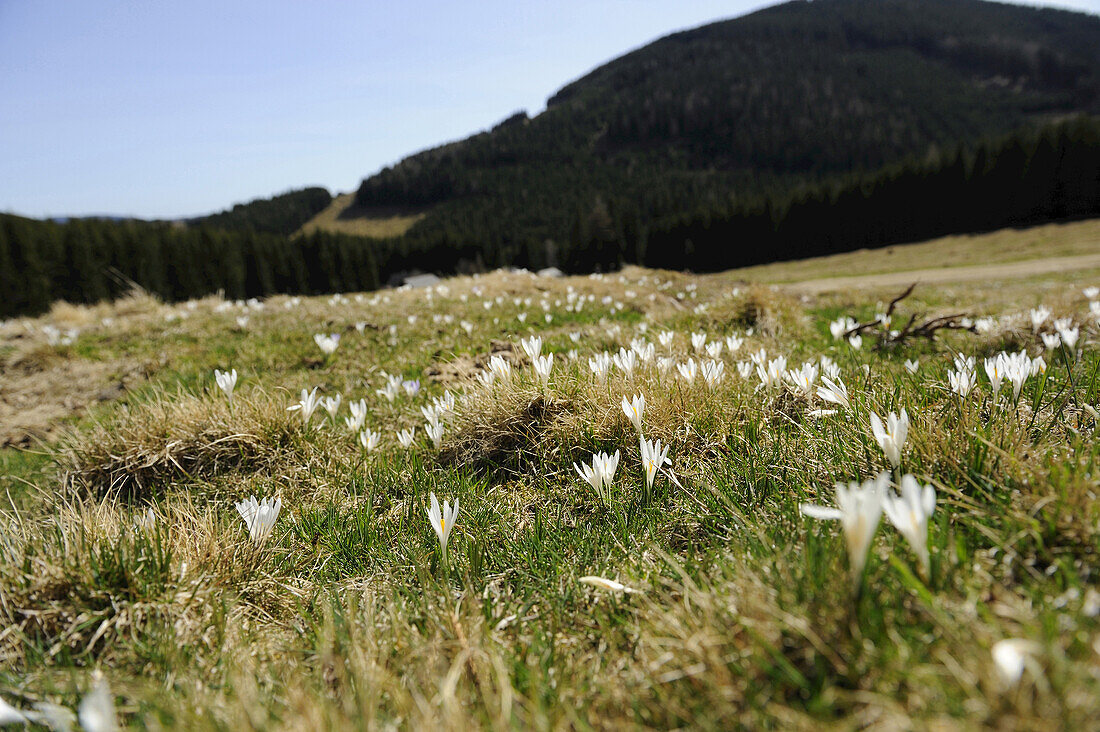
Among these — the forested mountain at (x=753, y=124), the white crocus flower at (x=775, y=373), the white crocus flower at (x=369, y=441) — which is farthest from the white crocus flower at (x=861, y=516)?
the forested mountain at (x=753, y=124)

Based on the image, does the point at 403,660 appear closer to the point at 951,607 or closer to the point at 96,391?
the point at 951,607

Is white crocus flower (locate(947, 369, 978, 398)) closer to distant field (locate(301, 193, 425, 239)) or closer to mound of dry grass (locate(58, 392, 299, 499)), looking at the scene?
mound of dry grass (locate(58, 392, 299, 499))

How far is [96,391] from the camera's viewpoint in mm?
5648

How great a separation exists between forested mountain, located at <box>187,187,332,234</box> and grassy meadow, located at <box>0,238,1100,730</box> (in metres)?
144

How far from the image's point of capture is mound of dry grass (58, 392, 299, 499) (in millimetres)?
3027

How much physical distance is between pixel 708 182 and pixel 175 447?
133 metres

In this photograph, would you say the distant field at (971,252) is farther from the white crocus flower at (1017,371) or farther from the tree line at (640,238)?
the white crocus flower at (1017,371)

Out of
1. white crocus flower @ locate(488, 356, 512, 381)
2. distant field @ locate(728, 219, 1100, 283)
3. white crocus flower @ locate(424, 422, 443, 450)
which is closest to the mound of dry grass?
white crocus flower @ locate(424, 422, 443, 450)

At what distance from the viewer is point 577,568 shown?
5.95 feet

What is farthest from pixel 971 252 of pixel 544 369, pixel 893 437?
pixel 893 437

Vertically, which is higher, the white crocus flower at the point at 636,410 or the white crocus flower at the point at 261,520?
the white crocus flower at the point at 636,410

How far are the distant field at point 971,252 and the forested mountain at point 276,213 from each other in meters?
126

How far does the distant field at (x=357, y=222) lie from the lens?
452ft

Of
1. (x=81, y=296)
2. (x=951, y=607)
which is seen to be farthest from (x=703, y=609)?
(x=81, y=296)
